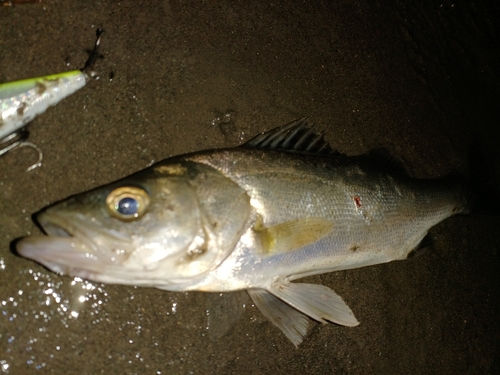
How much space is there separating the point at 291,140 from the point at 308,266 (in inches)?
34.1

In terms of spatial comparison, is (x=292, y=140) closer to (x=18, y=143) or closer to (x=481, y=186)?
(x=18, y=143)

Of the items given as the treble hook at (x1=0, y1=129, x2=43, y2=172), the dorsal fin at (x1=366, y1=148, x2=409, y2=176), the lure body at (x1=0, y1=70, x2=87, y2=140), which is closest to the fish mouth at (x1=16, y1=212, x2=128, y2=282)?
the treble hook at (x1=0, y1=129, x2=43, y2=172)

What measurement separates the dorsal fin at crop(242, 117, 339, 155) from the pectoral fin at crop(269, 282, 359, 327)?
917 millimetres

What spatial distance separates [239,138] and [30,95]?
1.40 meters

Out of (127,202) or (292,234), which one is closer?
(127,202)

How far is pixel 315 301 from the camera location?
2.61 m

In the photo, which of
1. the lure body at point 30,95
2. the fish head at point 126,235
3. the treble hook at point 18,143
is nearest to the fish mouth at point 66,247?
the fish head at point 126,235

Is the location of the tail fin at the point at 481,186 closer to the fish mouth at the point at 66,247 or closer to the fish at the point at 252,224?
the fish at the point at 252,224

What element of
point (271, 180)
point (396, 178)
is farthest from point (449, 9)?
point (271, 180)

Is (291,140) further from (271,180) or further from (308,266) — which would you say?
(308,266)

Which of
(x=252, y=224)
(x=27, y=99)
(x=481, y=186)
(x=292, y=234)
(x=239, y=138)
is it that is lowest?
(x=481, y=186)

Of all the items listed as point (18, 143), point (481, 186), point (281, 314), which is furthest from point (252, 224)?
point (481, 186)

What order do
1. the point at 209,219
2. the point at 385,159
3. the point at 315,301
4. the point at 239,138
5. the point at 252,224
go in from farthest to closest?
the point at 385,159 < the point at 239,138 < the point at 315,301 < the point at 252,224 < the point at 209,219

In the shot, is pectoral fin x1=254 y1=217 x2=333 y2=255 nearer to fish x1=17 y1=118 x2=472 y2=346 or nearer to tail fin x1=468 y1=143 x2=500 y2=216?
fish x1=17 y1=118 x2=472 y2=346
